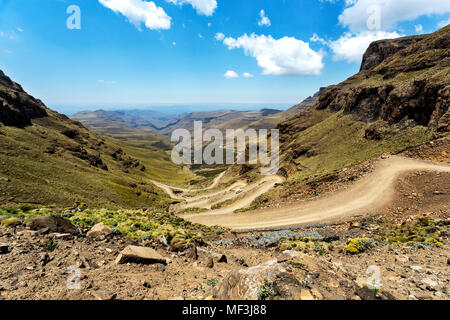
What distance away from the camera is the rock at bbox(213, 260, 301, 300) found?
6.66 m

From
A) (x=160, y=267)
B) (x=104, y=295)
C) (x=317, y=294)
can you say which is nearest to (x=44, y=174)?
(x=160, y=267)

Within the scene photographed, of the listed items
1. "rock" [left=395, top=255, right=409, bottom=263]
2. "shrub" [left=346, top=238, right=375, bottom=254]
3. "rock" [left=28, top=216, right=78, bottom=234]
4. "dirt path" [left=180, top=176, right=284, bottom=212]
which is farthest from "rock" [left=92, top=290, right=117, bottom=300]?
"dirt path" [left=180, top=176, right=284, bottom=212]

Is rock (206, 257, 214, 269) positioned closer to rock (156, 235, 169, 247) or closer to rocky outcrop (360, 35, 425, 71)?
rock (156, 235, 169, 247)

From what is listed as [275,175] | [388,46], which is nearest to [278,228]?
[275,175]

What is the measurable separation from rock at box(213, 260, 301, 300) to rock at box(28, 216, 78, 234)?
9644 millimetres

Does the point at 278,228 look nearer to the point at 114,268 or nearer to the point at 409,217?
the point at 409,217

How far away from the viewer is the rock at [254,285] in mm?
6664

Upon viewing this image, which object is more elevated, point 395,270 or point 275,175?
point 395,270

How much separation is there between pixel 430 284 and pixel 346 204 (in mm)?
19360

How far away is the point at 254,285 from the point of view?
22.7ft

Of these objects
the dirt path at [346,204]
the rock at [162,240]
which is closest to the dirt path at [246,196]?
the dirt path at [346,204]

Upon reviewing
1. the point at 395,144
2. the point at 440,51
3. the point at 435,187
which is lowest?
the point at 435,187

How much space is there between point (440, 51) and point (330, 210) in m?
48.0

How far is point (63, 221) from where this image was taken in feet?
39.3
